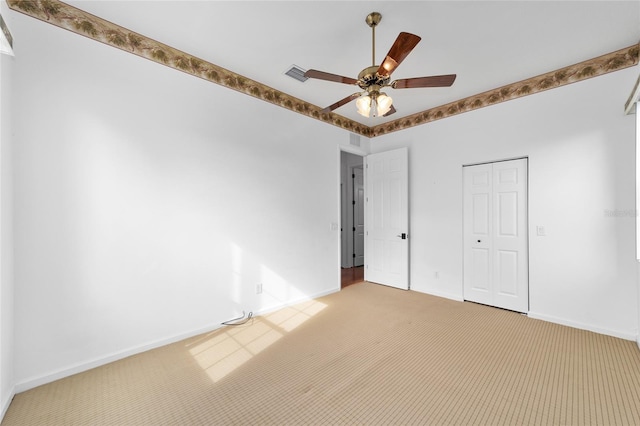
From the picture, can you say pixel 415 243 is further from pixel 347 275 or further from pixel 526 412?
pixel 526 412

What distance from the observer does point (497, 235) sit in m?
3.62

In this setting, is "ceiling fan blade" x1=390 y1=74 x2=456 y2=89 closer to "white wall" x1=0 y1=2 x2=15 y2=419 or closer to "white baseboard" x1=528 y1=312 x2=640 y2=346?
"white wall" x1=0 y1=2 x2=15 y2=419

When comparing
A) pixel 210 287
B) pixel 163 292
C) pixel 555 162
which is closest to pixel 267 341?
pixel 210 287

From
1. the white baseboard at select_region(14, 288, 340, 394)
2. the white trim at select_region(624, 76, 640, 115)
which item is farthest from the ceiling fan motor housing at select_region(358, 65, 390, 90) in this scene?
the white baseboard at select_region(14, 288, 340, 394)

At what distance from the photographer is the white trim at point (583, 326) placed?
268 centimetres

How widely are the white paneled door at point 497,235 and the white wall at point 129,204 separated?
275cm

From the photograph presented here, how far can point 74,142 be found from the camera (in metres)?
2.16

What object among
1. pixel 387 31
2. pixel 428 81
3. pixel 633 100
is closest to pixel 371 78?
pixel 428 81

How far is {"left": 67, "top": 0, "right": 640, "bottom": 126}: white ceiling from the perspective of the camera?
83.8 inches

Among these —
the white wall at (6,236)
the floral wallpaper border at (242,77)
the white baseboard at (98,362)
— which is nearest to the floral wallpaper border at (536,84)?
the floral wallpaper border at (242,77)

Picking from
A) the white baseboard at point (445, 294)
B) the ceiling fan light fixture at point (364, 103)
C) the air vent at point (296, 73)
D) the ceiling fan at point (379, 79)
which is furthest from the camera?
the white baseboard at point (445, 294)

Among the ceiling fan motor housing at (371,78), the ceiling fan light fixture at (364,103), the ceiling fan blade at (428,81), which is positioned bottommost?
the ceiling fan light fixture at (364,103)

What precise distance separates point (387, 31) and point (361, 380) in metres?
3.02

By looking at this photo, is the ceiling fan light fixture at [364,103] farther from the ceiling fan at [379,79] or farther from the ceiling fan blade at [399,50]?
the ceiling fan blade at [399,50]
